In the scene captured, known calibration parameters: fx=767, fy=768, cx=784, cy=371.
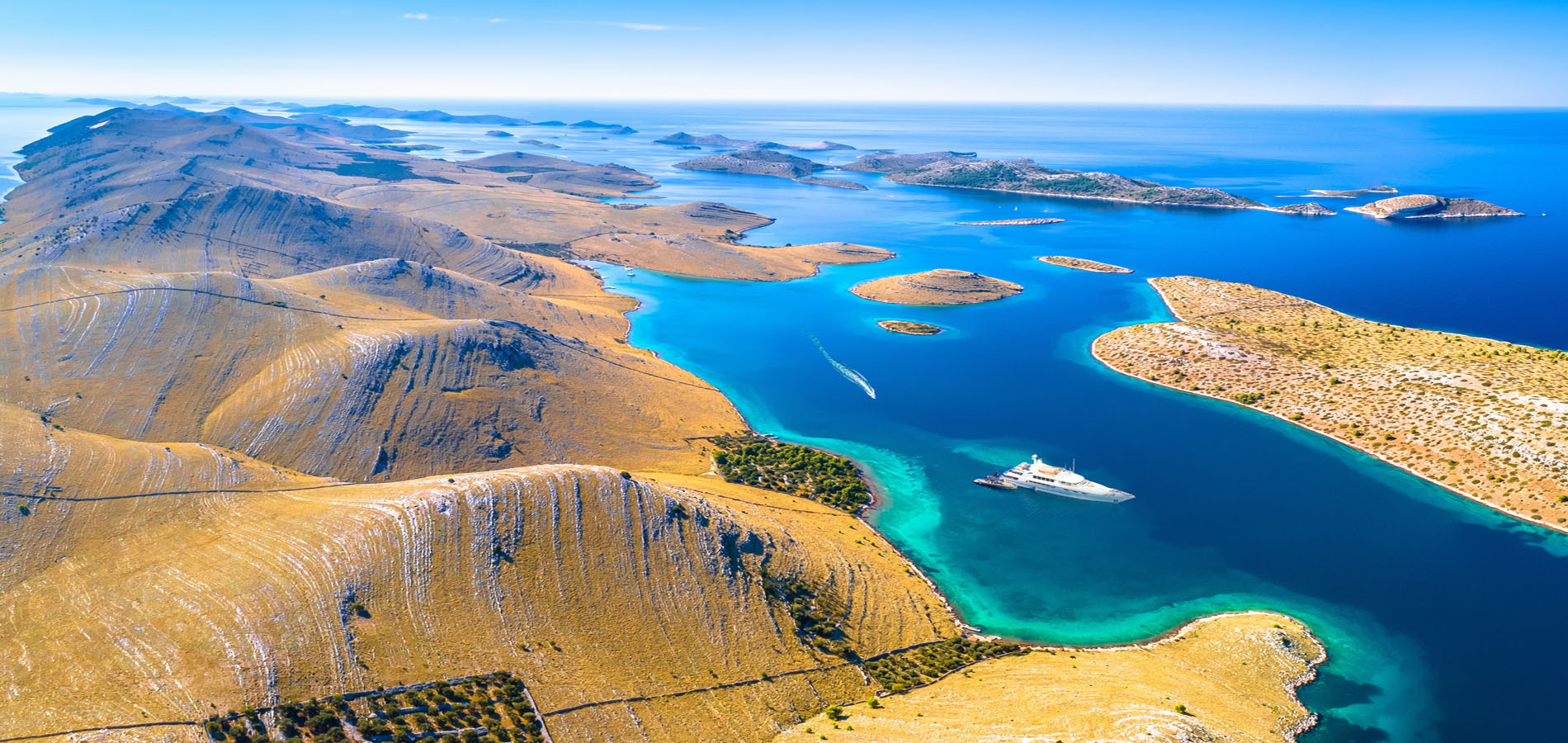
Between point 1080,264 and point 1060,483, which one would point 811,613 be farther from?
point 1080,264

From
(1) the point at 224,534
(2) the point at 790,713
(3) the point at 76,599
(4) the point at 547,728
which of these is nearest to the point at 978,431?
(2) the point at 790,713

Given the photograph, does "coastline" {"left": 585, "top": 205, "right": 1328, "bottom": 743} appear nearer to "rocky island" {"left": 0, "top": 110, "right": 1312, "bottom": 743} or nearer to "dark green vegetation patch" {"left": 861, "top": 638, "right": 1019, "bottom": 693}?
"rocky island" {"left": 0, "top": 110, "right": 1312, "bottom": 743}

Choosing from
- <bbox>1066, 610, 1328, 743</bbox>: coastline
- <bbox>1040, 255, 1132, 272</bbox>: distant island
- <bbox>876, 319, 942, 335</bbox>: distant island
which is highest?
<bbox>1040, 255, 1132, 272</bbox>: distant island

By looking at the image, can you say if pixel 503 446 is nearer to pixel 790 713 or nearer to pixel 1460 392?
pixel 790 713

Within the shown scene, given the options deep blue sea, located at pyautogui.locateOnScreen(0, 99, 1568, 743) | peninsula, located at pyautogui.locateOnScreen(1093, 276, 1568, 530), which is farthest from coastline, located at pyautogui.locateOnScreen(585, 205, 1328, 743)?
peninsula, located at pyautogui.locateOnScreen(1093, 276, 1568, 530)

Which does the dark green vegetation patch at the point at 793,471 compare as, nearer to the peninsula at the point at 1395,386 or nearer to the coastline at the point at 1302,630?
the coastline at the point at 1302,630

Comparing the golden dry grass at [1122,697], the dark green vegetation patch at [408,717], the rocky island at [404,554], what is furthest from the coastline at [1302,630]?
the dark green vegetation patch at [408,717]
